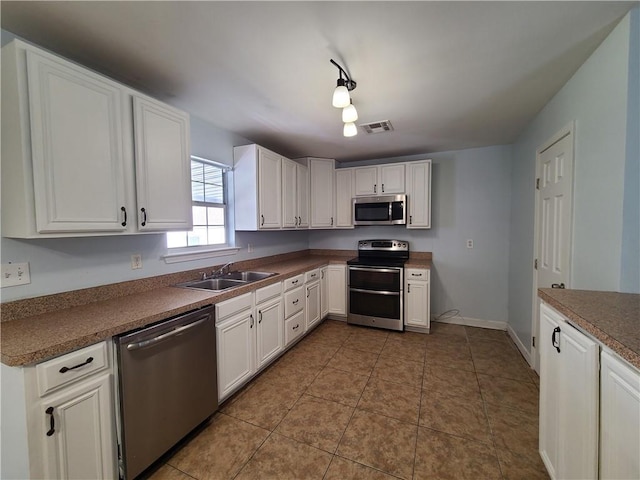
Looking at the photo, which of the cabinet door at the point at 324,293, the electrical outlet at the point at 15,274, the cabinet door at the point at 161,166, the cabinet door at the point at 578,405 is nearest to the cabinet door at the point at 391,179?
the cabinet door at the point at 324,293

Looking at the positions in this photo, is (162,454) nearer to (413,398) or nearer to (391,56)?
(413,398)

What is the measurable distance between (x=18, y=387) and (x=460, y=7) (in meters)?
2.53

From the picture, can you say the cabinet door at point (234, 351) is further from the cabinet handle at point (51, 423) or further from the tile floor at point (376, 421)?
the cabinet handle at point (51, 423)

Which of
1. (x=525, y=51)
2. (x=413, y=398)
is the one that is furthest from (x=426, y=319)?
(x=525, y=51)

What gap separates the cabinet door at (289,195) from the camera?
327 cm

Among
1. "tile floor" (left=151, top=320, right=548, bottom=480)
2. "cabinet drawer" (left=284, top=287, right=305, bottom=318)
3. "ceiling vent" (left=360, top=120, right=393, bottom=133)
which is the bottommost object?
"tile floor" (left=151, top=320, right=548, bottom=480)

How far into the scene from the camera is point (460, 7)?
1243 millimetres

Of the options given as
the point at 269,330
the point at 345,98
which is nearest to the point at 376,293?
the point at 269,330

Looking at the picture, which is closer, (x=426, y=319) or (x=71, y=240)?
(x=71, y=240)

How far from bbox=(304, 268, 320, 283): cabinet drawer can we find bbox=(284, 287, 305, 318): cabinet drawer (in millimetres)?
167

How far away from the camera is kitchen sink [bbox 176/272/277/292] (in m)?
2.35

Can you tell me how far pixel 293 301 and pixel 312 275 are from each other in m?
0.53

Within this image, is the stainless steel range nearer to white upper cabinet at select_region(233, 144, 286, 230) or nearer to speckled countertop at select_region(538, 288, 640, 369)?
white upper cabinet at select_region(233, 144, 286, 230)

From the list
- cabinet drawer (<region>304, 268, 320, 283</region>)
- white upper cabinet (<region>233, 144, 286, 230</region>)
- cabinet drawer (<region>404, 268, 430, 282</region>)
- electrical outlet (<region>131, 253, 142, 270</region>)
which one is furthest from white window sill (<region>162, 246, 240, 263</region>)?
cabinet drawer (<region>404, 268, 430, 282</region>)
